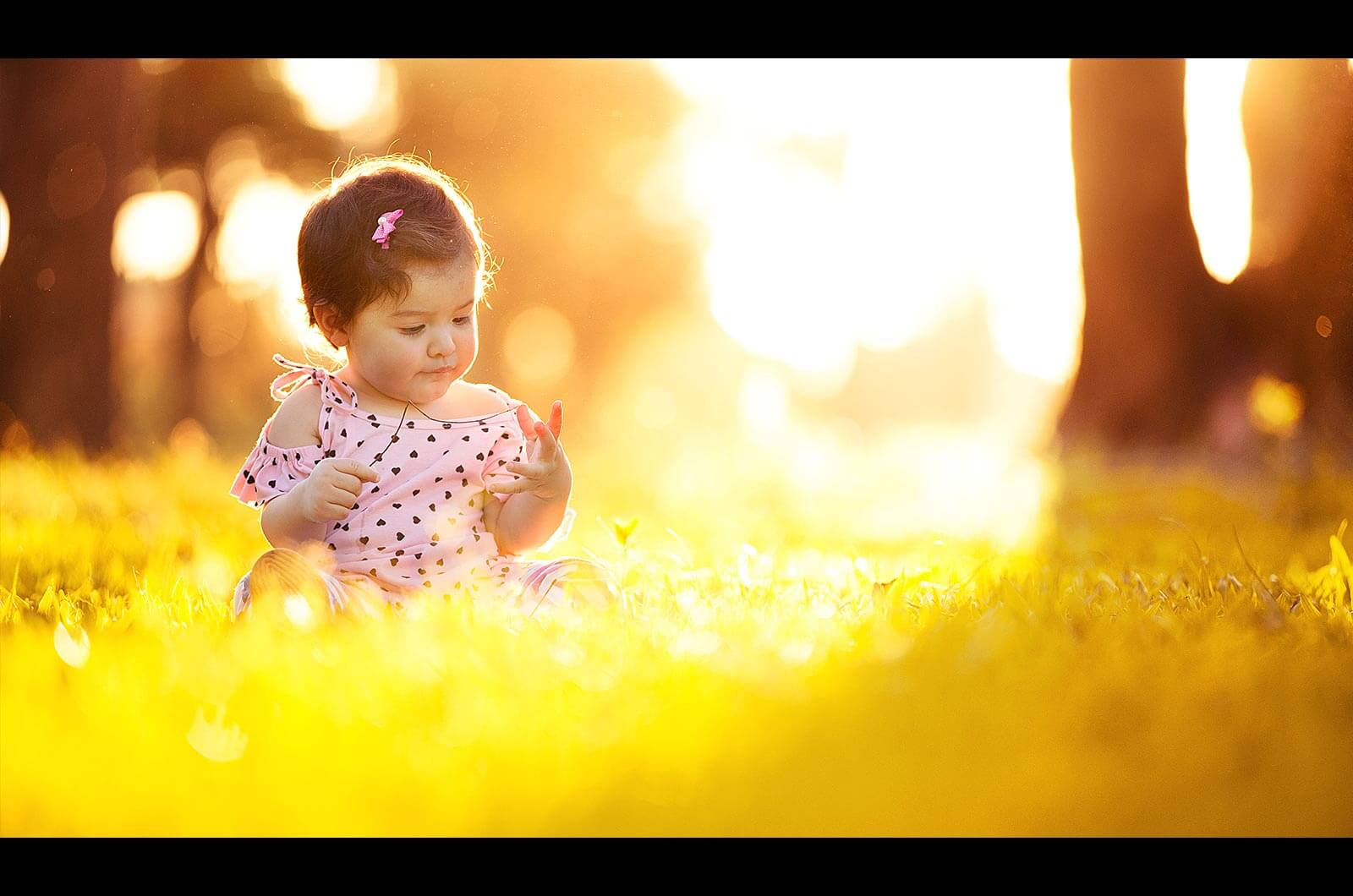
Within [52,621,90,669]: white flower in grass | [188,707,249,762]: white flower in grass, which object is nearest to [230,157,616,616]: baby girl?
[52,621,90,669]: white flower in grass

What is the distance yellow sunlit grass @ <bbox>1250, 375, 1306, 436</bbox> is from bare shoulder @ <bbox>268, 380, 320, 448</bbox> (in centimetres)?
369

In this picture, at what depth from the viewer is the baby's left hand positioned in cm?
264

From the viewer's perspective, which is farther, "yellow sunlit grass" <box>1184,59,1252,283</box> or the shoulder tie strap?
"yellow sunlit grass" <box>1184,59,1252,283</box>

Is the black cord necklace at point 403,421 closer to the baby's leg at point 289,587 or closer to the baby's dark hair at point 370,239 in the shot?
the baby's dark hair at point 370,239

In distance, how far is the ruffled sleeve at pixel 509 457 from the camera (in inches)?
Answer: 114

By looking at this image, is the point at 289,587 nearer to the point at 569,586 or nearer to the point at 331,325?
the point at 569,586

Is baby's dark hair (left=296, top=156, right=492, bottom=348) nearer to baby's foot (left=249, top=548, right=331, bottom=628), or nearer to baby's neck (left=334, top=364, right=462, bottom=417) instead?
baby's neck (left=334, top=364, right=462, bottom=417)

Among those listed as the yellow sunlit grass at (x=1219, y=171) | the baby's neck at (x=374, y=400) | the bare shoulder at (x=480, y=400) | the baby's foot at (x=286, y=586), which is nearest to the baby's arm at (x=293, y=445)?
the baby's neck at (x=374, y=400)

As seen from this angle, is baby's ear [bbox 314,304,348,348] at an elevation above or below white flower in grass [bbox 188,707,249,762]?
above

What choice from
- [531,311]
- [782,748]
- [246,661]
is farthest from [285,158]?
[782,748]

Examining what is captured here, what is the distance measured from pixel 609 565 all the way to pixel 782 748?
152 centimetres

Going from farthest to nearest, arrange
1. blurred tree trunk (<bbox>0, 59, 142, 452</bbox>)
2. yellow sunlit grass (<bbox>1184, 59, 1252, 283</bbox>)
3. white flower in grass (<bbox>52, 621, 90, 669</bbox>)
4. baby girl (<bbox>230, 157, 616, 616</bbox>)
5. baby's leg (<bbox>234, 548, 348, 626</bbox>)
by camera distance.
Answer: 1. blurred tree trunk (<bbox>0, 59, 142, 452</bbox>)
2. yellow sunlit grass (<bbox>1184, 59, 1252, 283</bbox>)
3. baby girl (<bbox>230, 157, 616, 616</bbox>)
4. baby's leg (<bbox>234, 548, 348, 626</bbox>)
5. white flower in grass (<bbox>52, 621, 90, 669</bbox>)

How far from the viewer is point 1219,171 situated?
4.68m

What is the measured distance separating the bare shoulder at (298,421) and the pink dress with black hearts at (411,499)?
0.02 metres
